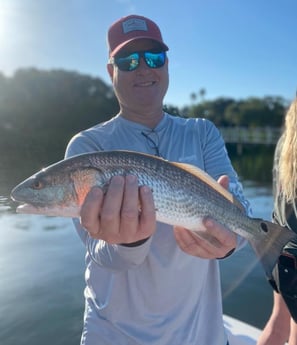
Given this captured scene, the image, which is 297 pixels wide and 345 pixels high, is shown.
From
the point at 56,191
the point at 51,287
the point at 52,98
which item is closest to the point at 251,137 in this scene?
the point at 52,98

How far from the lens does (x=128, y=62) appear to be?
2471mm

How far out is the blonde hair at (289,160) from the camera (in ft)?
8.36

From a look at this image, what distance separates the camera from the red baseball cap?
2529mm

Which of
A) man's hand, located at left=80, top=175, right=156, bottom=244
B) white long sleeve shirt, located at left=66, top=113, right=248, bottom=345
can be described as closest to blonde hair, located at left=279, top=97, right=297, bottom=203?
white long sleeve shirt, located at left=66, top=113, right=248, bottom=345

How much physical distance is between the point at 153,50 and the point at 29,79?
4662cm

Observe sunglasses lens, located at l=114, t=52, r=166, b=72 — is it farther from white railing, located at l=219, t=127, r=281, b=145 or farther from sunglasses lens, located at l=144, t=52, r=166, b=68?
white railing, located at l=219, t=127, r=281, b=145

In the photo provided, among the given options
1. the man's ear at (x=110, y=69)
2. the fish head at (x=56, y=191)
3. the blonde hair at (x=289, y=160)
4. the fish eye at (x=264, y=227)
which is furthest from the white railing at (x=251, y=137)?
the fish head at (x=56, y=191)

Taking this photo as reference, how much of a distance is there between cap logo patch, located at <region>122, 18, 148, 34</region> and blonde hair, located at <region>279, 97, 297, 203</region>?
3.94ft

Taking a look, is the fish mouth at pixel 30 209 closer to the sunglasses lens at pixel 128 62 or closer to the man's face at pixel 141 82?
the man's face at pixel 141 82

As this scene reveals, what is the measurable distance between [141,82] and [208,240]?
108 centimetres

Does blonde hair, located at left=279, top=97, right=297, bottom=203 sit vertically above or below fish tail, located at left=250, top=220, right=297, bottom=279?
above

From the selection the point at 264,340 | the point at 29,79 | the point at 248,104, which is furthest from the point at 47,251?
the point at 248,104

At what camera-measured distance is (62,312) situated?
5598 millimetres

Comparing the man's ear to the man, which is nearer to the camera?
the man
